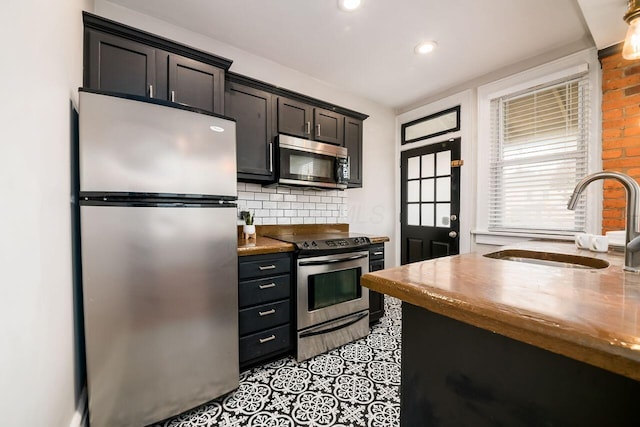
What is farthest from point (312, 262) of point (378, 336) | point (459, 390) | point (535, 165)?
point (535, 165)

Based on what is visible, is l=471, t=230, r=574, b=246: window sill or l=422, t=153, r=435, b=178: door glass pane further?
l=422, t=153, r=435, b=178: door glass pane

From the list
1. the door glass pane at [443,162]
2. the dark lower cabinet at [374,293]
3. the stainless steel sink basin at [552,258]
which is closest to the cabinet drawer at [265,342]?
the dark lower cabinet at [374,293]

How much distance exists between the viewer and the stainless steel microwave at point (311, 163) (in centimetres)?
237

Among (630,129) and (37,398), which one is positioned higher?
(630,129)

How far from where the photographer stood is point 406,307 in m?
0.89

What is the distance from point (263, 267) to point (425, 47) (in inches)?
97.3

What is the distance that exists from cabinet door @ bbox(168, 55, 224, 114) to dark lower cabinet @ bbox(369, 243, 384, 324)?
190 centimetres

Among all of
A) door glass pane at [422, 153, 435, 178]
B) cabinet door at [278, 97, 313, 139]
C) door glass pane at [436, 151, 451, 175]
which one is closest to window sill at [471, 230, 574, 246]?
door glass pane at [436, 151, 451, 175]

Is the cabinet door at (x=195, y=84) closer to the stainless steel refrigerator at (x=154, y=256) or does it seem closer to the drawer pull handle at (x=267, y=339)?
the stainless steel refrigerator at (x=154, y=256)

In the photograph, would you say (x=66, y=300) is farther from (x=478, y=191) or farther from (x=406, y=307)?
(x=478, y=191)

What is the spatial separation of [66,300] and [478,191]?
3.53m

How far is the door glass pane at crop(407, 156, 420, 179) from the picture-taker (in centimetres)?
356

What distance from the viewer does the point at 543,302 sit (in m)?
0.55

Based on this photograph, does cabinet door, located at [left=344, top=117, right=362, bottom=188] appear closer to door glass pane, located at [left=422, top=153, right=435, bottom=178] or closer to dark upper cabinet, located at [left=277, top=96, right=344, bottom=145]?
dark upper cabinet, located at [left=277, top=96, right=344, bottom=145]
